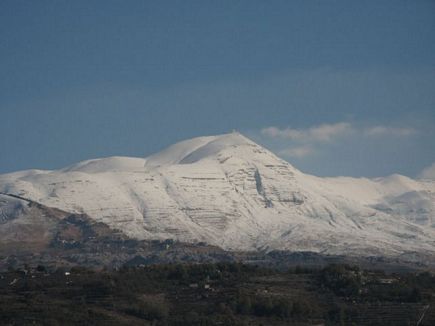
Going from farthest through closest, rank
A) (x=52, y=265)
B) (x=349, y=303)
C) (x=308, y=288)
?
(x=52, y=265) → (x=308, y=288) → (x=349, y=303)

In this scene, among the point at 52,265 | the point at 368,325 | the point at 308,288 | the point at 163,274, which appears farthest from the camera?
the point at 52,265

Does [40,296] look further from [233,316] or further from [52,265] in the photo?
[52,265]

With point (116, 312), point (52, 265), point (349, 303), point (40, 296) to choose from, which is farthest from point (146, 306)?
point (52, 265)

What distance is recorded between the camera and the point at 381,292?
12088 centimetres

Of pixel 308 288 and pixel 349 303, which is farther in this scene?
pixel 308 288

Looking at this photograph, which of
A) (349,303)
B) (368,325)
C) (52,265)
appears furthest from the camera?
(52,265)

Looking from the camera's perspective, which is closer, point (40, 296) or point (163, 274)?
point (40, 296)

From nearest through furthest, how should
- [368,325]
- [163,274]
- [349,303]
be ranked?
[368,325], [349,303], [163,274]

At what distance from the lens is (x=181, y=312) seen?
11256 centimetres

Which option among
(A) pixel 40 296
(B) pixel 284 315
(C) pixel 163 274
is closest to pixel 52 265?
(C) pixel 163 274

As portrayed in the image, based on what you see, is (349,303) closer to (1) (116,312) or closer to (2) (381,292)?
(2) (381,292)

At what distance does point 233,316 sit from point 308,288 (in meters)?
17.1

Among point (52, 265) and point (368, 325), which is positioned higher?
point (52, 265)

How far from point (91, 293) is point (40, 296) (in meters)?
5.25
